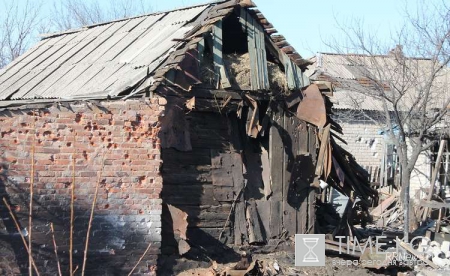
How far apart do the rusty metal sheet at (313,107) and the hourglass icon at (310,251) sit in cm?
193

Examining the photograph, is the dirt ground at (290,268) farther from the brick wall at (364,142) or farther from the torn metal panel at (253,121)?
the brick wall at (364,142)

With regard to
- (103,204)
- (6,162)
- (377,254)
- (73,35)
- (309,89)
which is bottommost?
(377,254)

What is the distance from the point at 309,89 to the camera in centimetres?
1127

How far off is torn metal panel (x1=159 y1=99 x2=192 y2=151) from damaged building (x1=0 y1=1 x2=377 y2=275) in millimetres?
22

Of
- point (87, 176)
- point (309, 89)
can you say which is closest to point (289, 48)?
point (309, 89)

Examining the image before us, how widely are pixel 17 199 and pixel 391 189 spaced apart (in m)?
17.3

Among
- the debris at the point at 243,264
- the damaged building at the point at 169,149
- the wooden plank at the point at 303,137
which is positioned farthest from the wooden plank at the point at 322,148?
the debris at the point at 243,264

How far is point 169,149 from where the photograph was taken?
996 centimetres

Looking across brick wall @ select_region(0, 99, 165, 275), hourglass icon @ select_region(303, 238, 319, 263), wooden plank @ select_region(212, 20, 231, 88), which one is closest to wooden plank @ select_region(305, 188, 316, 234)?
hourglass icon @ select_region(303, 238, 319, 263)

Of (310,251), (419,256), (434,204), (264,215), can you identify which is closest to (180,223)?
(264,215)

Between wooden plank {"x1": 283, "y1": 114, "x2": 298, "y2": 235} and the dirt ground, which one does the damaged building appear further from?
the dirt ground

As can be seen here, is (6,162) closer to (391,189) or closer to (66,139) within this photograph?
(66,139)

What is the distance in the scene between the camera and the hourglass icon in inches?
430

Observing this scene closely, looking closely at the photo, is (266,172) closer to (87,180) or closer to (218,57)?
(218,57)
